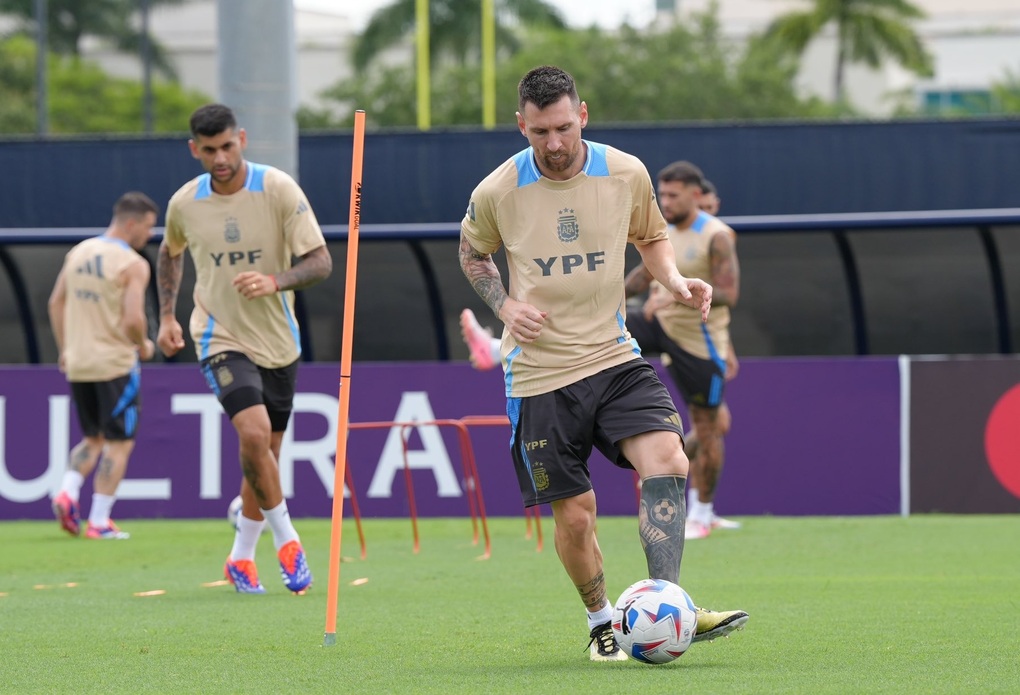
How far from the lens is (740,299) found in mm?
16828

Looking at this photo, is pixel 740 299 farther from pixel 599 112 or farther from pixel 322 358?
pixel 599 112

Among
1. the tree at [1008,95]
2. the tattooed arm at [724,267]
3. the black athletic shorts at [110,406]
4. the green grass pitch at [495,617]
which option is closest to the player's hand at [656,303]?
the tattooed arm at [724,267]

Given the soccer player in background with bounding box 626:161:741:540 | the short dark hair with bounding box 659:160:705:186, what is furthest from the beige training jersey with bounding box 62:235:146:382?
the short dark hair with bounding box 659:160:705:186

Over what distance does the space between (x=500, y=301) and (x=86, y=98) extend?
7096 cm

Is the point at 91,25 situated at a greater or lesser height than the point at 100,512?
greater

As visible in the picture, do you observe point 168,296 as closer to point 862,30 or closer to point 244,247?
point 244,247

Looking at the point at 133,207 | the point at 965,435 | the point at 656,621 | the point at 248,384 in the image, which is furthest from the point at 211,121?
the point at 965,435

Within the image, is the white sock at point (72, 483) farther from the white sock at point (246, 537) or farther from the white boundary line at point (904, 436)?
the white boundary line at point (904, 436)

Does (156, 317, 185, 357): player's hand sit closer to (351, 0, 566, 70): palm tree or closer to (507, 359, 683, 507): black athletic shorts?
(507, 359, 683, 507): black athletic shorts

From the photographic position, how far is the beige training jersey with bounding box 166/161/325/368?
342 inches

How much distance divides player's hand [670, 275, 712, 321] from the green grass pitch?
1.26m

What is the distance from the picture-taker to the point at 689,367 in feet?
38.3

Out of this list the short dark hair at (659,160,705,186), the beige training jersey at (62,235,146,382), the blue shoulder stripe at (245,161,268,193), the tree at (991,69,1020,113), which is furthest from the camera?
the tree at (991,69,1020,113)

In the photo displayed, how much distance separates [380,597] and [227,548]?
3.30m
